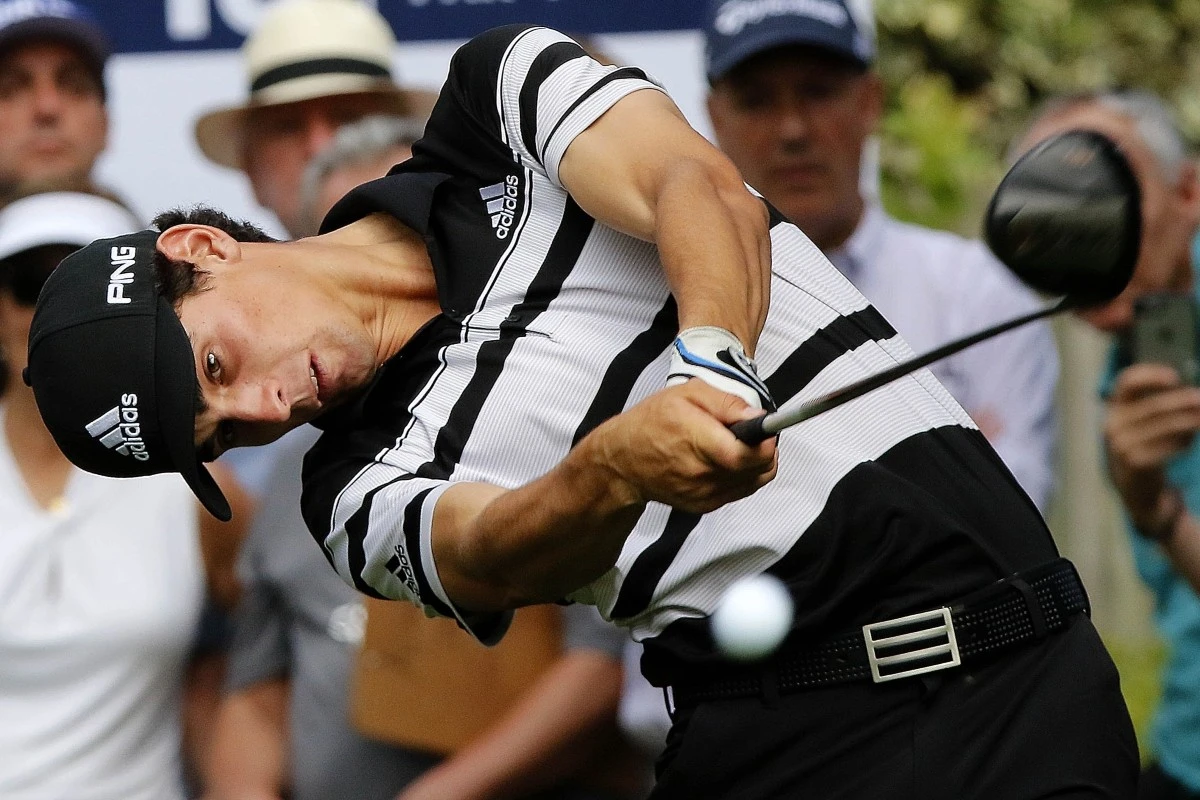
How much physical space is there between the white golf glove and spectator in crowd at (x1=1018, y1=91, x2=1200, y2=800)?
1862 millimetres

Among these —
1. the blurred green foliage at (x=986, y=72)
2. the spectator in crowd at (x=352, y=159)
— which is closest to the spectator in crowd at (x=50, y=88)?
the spectator in crowd at (x=352, y=159)

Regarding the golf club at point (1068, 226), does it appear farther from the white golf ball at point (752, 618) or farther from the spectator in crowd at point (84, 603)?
the spectator in crowd at point (84, 603)

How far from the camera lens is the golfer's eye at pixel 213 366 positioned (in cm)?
284

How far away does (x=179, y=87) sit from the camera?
528cm

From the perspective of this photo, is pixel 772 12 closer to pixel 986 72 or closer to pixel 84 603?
pixel 84 603

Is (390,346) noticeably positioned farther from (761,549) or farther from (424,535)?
(761,549)

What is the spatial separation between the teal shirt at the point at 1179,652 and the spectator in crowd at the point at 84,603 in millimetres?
2195

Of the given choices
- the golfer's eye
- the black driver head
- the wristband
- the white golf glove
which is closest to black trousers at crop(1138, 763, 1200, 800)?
the wristband

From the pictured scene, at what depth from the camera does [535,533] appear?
8.06ft

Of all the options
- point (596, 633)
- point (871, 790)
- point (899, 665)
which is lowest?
point (596, 633)

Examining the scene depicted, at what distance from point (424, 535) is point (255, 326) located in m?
0.46

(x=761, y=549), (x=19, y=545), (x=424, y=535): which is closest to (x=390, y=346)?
(x=424, y=535)

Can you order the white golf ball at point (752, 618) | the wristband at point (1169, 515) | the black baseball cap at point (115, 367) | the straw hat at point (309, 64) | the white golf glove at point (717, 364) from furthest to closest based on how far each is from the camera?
1. the straw hat at point (309, 64)
2. the wristband at point (1169, 515)
3. the black baseball cap at point (115, 367)
4. the white golf ball at point (752, 618)
5. the white golf glove at point (717, 364)

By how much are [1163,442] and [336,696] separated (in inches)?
74.6
